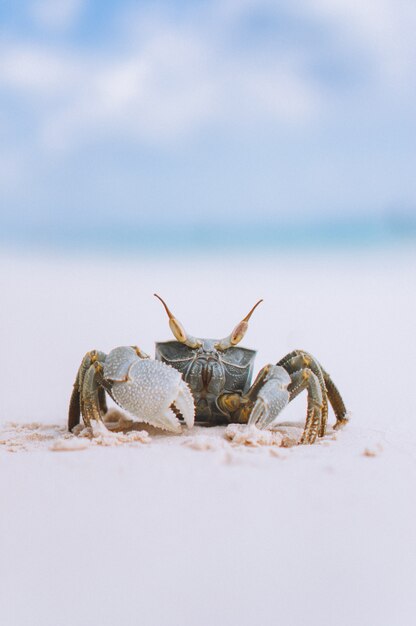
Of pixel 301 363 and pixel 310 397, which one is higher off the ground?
pixel 301 363

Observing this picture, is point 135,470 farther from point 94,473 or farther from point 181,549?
point 181,549

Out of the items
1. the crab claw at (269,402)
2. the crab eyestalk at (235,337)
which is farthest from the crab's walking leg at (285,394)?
the crab eyestalk at (235,337)

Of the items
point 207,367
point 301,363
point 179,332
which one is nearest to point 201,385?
point 207,367

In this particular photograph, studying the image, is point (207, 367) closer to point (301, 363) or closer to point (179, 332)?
point (179, 332)

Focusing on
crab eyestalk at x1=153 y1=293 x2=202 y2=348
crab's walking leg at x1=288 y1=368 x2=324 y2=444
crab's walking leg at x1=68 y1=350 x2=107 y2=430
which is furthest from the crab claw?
crab's walking leg at x1=68 y1=350 x2=107 y2=430

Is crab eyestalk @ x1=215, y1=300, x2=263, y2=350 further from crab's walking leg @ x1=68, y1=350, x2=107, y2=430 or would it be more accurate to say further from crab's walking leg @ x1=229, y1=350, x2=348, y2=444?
crab's walking leg @ x1=68, y1=350, x2=107, y2=430

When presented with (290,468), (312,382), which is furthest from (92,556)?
(312,382)

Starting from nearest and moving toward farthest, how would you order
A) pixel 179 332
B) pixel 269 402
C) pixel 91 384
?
1. pixel 269 402
2. pixel 91 384
3. pixel 179 332

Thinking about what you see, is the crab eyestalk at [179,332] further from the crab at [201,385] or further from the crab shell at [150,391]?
the crab shell at [150,391]
